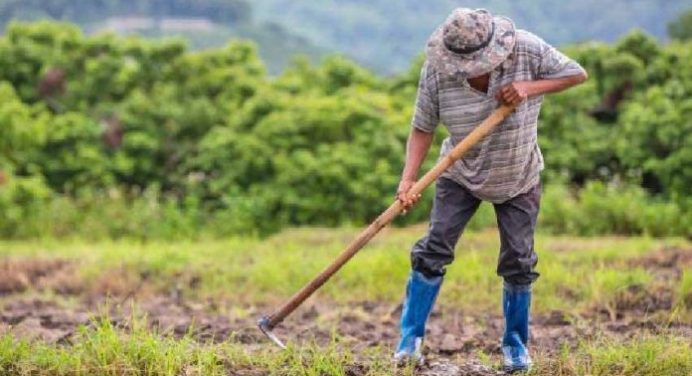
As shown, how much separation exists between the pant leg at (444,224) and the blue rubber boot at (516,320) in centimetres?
31

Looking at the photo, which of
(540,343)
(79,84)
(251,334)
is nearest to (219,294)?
(251,334)

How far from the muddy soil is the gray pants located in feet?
1.36

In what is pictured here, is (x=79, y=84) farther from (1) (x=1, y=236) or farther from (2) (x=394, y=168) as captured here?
(2) (x=394, y=168)

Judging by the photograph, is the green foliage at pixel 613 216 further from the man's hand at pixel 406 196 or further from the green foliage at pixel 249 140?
the man's hand at pixel 406 196

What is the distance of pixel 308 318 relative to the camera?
755 centimetres

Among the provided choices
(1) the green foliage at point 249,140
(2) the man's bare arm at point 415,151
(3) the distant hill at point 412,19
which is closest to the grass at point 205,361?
(2) the man's bare arm at point 415,151

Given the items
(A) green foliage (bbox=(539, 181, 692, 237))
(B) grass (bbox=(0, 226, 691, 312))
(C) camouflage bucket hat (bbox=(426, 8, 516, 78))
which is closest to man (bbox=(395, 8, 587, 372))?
(C) camouflage bucket hat (bbox=(426, 8, 516, 78))

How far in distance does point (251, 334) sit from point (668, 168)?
7056mm

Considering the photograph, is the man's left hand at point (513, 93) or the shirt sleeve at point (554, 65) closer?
the man's left hand at point (513, 93)

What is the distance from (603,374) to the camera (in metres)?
4.41

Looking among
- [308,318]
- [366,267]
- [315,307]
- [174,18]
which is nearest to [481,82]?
[308,318]

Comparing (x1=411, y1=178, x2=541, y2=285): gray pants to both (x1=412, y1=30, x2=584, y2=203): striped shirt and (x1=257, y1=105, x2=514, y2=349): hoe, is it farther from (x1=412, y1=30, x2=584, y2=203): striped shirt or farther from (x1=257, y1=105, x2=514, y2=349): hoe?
(x1=257, y1=105, x2=514, y2=349): hoe

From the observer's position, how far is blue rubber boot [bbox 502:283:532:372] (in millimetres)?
4898

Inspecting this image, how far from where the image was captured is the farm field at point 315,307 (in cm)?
450
